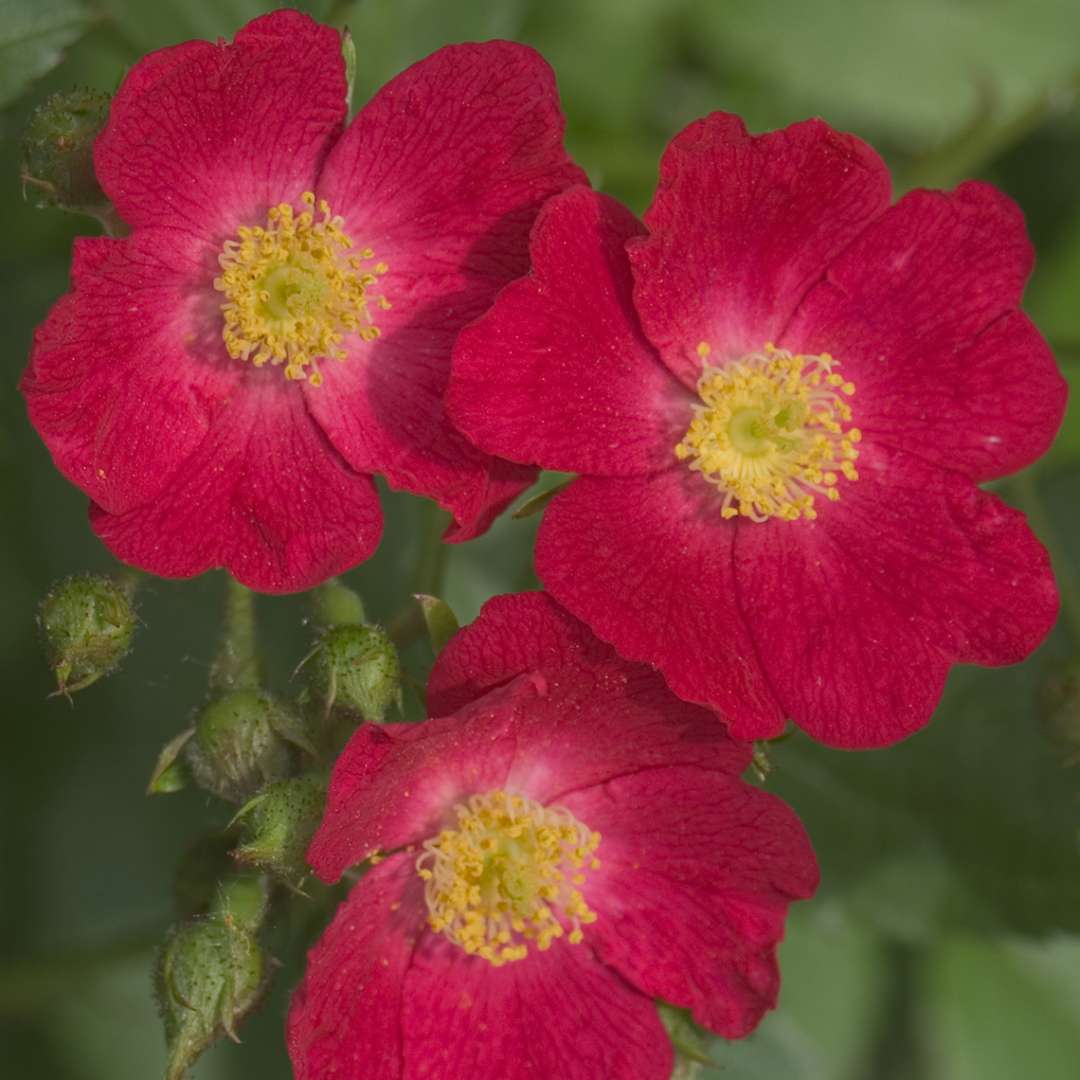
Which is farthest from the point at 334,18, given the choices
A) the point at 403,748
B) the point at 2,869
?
the point at 2,869

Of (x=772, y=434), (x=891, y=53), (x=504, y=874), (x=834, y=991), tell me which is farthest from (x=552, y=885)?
(x=891, y=53)

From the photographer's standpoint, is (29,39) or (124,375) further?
(29,39)

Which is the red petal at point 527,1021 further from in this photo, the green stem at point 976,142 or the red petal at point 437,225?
the green stem at point 976,142

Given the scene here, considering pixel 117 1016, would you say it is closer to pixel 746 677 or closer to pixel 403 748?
pixel 403 748

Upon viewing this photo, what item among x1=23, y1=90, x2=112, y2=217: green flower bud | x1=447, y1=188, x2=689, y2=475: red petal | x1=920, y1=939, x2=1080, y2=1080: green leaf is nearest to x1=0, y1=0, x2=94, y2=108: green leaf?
x1=23, y1=90, x2=112, y2=217: green flower bud

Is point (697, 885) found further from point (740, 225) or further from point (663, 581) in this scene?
point (740, 225)

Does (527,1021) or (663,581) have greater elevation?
(663,581)
